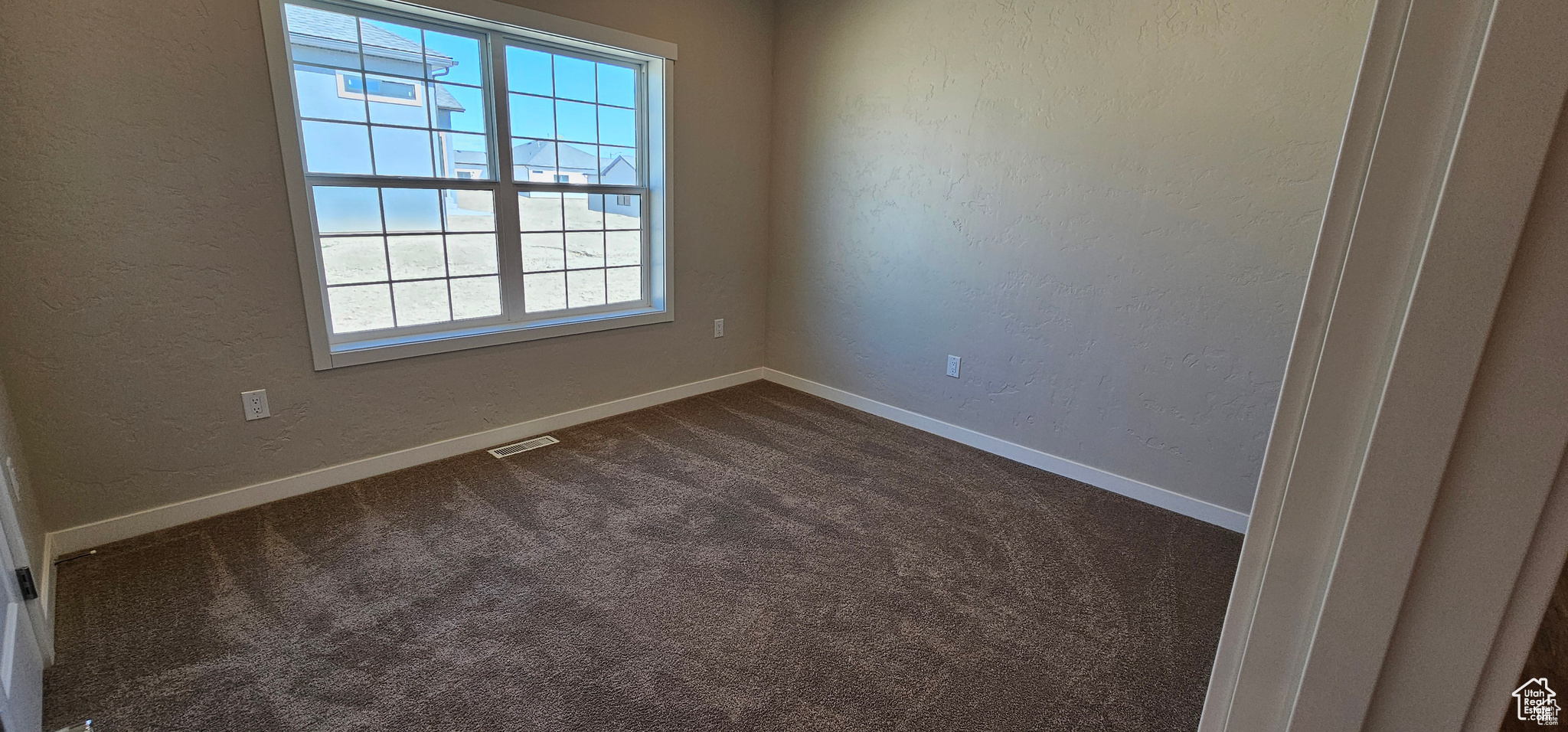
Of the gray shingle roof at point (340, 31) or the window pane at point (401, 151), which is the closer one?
the gray shingle roof at point (340, 31)

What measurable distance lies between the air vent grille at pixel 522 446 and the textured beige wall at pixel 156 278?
0.96 ft

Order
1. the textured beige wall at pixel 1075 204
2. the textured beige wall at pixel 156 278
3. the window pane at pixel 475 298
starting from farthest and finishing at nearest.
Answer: the window pane at pixel 475 298 → the textured beige wall at pixel 1075 204 → the textured beige wall at pixel 156 278

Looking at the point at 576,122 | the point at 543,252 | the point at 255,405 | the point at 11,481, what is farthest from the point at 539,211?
the point at 11,481

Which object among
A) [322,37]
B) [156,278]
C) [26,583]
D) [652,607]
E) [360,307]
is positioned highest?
[322,37]

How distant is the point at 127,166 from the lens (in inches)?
Result: 87.1

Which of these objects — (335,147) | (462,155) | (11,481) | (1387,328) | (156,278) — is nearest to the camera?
(1387,328)

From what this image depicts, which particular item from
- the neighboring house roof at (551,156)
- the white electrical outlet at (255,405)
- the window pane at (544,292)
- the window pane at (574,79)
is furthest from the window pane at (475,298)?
the window pane at (574,79)

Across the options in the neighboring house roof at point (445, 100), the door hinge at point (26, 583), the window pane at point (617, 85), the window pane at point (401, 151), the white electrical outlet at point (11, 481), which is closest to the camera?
the door hinge at point (26, 583)

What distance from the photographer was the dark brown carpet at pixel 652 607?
67.2 inches

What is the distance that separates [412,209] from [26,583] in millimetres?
1802

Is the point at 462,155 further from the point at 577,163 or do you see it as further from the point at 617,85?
the point at 617,85

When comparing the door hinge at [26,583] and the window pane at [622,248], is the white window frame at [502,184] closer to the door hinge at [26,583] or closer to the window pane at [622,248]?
the window pane at [622,248]

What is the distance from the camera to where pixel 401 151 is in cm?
287

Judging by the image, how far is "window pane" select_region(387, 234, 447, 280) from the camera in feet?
9.64
